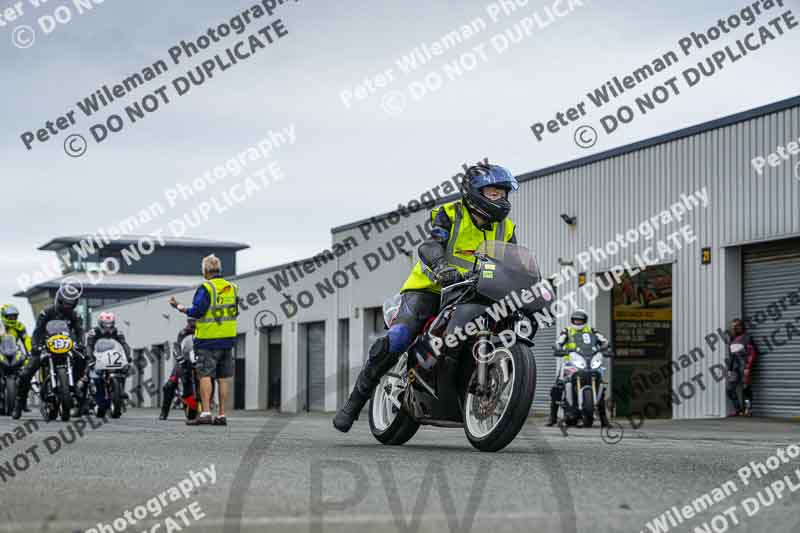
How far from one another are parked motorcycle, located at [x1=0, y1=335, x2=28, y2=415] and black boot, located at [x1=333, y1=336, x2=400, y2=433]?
12.5m

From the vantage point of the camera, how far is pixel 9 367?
2109cm

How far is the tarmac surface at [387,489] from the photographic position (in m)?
4.58

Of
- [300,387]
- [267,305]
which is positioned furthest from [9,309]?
[267,305]

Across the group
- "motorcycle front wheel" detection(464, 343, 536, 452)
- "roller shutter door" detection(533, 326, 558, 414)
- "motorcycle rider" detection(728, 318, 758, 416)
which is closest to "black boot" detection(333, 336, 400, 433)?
"motorcycle front wheel" detection(464, 343, 536, 452)

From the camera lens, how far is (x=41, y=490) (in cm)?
572

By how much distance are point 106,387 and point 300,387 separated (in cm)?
2339

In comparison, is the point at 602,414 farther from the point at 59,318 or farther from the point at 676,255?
the point at 676,255

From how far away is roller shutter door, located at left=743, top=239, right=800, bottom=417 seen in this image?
22.0 meters

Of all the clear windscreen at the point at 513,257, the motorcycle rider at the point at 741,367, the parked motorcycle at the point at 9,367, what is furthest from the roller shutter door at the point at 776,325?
the clear windscreen at the point at 513,257

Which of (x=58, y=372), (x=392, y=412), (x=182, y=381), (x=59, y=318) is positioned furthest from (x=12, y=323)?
(x=392, y=412)

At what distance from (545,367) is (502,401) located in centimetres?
2165

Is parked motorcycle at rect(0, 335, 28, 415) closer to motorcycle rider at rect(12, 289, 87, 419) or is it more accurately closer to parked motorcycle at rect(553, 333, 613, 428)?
motorcycle rider at rect(12, 289, 87, 419)

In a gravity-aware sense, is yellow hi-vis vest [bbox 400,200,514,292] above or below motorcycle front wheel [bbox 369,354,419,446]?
above

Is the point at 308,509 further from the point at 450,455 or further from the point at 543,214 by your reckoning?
the point at 543,214
